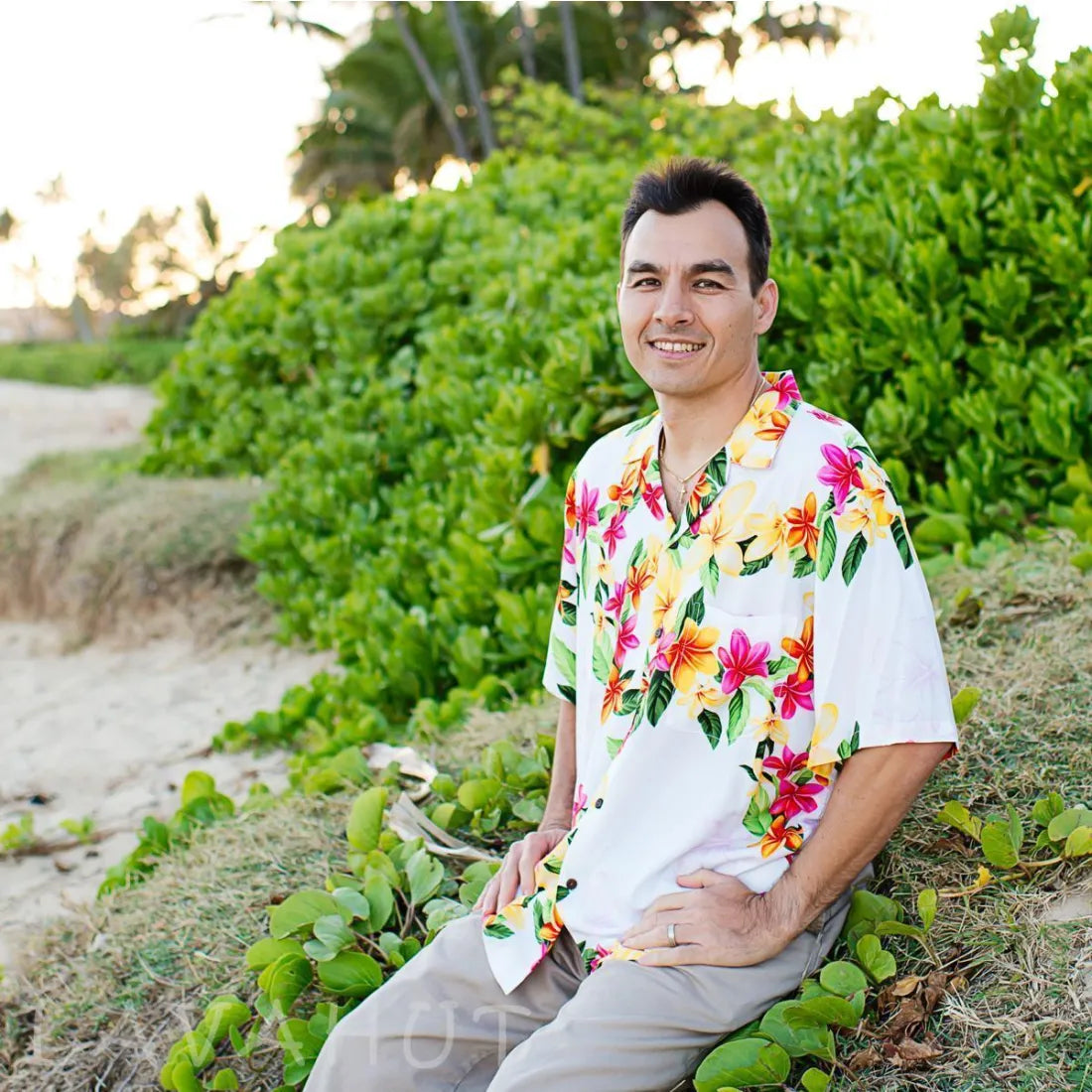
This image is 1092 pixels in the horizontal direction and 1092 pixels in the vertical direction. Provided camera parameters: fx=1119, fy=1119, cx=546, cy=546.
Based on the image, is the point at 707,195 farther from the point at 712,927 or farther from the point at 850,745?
the point at 712,927

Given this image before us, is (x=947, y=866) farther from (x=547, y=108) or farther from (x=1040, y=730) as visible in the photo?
(x=547, y=108)

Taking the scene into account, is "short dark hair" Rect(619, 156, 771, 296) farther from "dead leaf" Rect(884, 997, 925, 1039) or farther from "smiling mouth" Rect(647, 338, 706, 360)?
"dead leaf" Rect(884, 997, 925, 1039)

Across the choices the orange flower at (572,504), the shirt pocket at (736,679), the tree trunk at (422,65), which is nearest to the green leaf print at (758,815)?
the shirt pocket at (736,679)

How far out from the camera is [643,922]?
194 centimetres

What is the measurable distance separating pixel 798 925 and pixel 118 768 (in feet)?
12.9

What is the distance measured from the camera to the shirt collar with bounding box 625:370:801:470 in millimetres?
2051

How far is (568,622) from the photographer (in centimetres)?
249

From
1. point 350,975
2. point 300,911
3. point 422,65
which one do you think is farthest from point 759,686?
point 422,65

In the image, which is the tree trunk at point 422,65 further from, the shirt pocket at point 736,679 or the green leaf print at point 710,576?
the shirt pocket at point 736,679

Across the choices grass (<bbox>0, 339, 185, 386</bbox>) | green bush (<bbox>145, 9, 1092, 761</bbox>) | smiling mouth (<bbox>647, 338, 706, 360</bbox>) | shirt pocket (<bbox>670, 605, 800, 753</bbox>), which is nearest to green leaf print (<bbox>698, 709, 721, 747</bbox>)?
shirt pocket (<bbox>670, 605, 800, 753</bbox>)

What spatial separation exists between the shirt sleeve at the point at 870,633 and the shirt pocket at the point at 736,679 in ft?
0.26

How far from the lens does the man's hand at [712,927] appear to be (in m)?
1.87

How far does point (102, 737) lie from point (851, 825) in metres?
4.45

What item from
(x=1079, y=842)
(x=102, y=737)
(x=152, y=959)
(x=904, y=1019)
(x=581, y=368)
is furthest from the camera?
Answer: (x=102, y=737)
